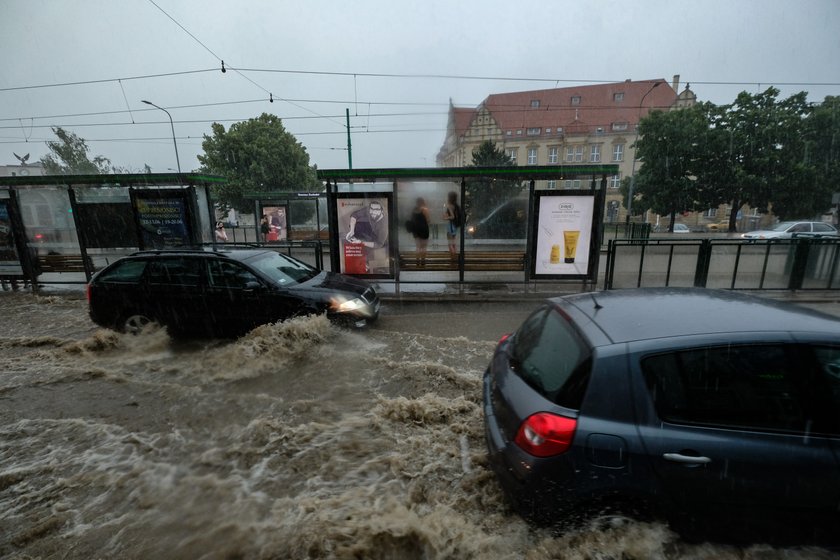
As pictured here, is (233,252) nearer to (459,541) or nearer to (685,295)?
(459,541)

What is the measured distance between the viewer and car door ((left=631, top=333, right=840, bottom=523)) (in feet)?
6.71

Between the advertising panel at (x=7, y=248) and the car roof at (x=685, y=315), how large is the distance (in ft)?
44.2

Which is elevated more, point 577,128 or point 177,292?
point 577,128

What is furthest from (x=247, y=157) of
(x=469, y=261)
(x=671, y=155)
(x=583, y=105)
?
(x=583, y=105)

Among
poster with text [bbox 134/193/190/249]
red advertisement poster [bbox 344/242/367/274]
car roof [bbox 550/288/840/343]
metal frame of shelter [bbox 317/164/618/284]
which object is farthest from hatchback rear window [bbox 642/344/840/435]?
poster with text [bbox 134/193/190/249]

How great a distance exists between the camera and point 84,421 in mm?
4172

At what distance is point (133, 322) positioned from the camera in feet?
20.8

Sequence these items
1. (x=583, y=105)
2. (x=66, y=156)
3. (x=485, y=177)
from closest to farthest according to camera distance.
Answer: (x=485, y=177)
(x=66, y=156)
(x=583, y=105)

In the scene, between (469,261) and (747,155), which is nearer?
(469,261)

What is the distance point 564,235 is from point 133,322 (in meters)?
8.20

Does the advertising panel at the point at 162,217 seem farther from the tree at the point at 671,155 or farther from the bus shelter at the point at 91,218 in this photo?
the tree at the point at 671,155

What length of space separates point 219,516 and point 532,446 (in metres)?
2.29

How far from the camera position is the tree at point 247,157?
1436 inches

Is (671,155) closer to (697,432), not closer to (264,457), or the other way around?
(697,432)
